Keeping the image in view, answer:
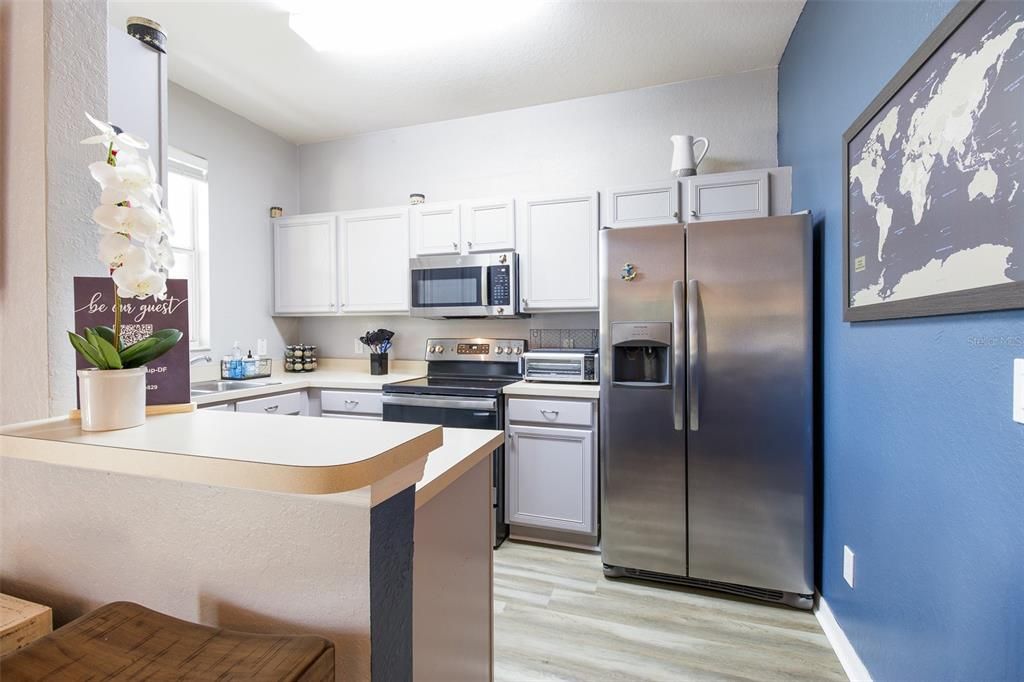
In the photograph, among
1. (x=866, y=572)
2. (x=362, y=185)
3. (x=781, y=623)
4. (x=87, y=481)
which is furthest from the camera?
(x=362, y=185)

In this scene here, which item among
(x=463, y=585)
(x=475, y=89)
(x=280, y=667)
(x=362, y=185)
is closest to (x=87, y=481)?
(x=280, y=667)

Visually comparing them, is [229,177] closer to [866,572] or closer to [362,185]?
[362,185]

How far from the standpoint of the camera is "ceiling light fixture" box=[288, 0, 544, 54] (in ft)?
7.14

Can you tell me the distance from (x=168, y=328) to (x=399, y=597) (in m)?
Answer: 0.72

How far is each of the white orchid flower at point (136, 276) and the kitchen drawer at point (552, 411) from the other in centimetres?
203

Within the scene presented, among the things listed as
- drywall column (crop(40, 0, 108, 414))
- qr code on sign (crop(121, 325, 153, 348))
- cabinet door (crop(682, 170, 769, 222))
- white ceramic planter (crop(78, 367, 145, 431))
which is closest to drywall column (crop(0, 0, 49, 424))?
drywall column (crop(40, 0, 108, 414))

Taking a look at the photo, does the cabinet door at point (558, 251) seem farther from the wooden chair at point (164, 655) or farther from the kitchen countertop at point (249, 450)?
the wooden chair at point (164, 655)

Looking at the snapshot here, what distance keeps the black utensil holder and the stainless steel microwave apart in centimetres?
52

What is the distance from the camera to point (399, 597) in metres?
0.71

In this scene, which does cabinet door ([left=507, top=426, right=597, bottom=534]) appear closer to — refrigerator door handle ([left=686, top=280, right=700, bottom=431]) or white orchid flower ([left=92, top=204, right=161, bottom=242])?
refrigerator door handle ([left=686, top=280, right=700, bottom=431])

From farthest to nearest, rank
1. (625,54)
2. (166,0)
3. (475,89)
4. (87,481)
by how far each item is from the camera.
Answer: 1. (475,89)
2. (625,54)
3. (166,0)
4. (87,481)

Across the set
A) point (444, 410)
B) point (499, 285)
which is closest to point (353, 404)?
point (444, 410)

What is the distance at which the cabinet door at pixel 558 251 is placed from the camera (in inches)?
110

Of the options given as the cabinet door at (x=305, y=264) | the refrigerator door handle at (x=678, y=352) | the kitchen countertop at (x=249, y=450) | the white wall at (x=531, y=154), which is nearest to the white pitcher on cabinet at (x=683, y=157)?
the white wall at (x=531, y=154)
